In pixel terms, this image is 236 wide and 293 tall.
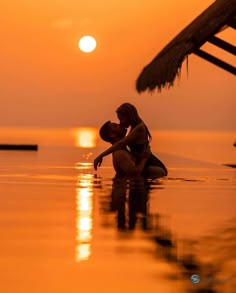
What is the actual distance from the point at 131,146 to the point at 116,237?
7.22 metres

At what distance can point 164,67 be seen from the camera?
15.5 metres

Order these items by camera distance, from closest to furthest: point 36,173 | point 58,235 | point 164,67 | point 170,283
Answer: point 170,283 → point 58,235 → point 36,173 → point 164,67

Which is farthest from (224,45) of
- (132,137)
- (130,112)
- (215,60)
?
(132,137)

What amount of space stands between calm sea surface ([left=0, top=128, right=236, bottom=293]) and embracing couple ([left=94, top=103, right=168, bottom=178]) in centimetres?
159

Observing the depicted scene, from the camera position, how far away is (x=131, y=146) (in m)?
13.3

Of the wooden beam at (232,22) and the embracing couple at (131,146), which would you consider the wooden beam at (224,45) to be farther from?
the embracing couple at (131,146)

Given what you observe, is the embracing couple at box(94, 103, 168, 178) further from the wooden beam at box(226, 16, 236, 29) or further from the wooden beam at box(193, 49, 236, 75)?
the wooden beam at box(193, 49, 236, 75)

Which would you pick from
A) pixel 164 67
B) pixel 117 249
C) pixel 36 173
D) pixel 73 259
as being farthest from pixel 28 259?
pixel 164 67

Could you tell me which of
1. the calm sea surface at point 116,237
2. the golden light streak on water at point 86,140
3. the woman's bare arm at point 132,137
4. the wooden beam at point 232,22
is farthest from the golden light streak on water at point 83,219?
the golden light streak on water at point 86,140

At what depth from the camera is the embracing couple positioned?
43.0 ft

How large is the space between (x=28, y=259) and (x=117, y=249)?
622 mm

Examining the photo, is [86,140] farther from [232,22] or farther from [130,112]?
[130,112]

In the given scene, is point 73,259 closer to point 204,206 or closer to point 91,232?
point 91,232

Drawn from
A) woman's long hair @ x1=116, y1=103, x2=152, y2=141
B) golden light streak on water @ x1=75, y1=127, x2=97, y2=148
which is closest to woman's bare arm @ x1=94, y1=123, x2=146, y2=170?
woman's long hair @ x1=116, y1=103, x2=152, y2=141
